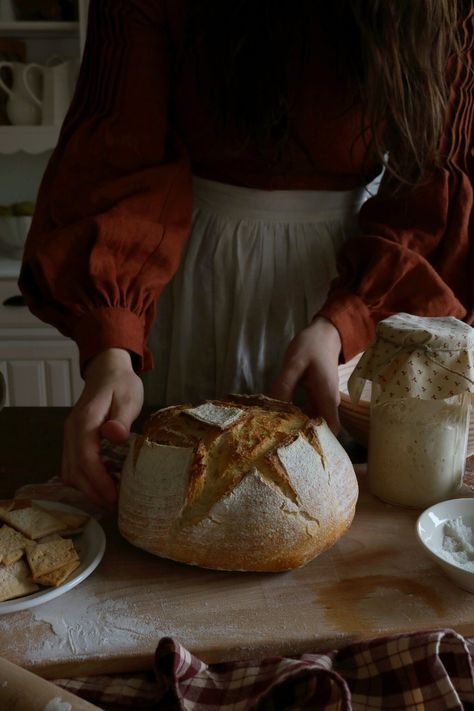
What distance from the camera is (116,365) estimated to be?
88cm

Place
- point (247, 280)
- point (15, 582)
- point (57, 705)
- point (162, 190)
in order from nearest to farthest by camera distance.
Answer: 1. point (57, 705)
2. point (15, 582)
3. point (162, 190)
4. point (247, 280)

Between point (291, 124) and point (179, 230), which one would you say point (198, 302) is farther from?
point (291, 124)

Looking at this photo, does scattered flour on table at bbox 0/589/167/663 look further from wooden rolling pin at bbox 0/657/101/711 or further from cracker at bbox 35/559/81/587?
wooden rolling pin at bbox 0/657/101/711

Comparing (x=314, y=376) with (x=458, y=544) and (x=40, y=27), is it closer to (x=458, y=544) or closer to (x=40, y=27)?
(x=458, y=544)

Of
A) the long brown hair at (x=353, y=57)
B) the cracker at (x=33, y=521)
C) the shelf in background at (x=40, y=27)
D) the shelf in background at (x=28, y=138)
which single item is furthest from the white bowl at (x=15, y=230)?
the cracker at (x=33, y=521)

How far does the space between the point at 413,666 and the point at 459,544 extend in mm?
203

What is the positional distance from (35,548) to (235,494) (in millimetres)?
206

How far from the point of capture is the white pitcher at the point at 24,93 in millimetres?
2275

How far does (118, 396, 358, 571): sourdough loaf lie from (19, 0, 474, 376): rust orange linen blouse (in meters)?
0.22

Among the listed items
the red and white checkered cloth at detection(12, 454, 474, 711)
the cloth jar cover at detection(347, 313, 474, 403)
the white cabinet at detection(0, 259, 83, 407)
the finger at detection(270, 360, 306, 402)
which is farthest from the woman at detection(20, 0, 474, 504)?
the white cabinet at detection(0, 259, 83, 407)

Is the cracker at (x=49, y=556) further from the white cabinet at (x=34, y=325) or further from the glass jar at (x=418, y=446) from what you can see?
the white cabinet at (x=34, y=325)

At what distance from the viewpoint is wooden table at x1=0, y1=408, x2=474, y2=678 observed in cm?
66

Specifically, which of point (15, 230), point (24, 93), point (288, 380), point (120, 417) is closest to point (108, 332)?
point (120, 417)

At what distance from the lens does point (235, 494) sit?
0.72 metres
